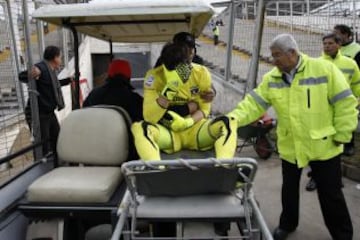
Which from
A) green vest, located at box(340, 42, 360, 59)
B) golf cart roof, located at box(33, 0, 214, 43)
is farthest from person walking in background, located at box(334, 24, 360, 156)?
golf cart roof, located at box(33, 0, 214, 43)

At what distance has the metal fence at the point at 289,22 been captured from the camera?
754 centimetres

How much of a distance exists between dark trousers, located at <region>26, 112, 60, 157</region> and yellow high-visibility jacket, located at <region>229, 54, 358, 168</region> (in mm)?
1701

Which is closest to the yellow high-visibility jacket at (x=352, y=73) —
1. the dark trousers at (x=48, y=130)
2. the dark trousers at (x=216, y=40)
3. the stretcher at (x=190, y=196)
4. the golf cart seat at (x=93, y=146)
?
the golf cart seat at (x=93, y=146)

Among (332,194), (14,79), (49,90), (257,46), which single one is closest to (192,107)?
(332,194)

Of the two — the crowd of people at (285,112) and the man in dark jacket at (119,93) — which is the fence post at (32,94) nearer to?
the crowd of people at (285,112)

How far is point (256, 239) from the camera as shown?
92.0 inches

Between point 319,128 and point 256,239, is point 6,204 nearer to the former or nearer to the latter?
point 256,239

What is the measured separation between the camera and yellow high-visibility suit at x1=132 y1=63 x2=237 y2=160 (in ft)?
9.40

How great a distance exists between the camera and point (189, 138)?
10.8 ft

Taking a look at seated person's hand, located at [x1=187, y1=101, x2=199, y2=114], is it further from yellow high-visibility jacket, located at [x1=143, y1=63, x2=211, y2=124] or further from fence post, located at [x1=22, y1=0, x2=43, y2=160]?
fence post, located at [x1=22, y1=0, x2=43, y2=160]

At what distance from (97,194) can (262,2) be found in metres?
4.88

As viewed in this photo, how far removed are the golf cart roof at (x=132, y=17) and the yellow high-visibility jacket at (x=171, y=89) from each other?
0.46 metres

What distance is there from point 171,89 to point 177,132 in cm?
33

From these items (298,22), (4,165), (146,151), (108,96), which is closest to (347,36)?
(298,22)
